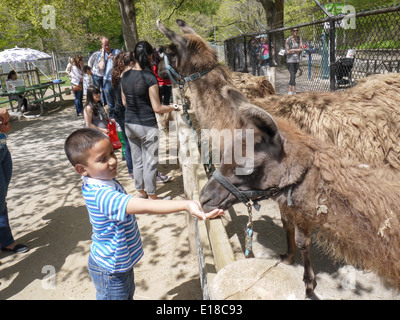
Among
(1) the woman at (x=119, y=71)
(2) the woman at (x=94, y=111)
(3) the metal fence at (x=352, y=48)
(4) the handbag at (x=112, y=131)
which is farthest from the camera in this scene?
(4) the handbag at (x=112, y=131)

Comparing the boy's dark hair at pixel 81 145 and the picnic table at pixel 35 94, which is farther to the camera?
the picnic table at pixel 35 94

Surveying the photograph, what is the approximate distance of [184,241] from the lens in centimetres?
447

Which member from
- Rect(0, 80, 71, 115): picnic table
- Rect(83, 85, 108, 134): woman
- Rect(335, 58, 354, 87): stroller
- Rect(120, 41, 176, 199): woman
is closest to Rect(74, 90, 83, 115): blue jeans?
Rect(0, 80, 71, 115): picnic table

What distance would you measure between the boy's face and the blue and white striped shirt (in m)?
0.05

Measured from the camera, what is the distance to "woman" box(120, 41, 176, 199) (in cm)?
452

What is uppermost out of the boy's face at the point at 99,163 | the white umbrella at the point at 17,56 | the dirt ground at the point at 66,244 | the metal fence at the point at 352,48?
the white umbrella at the point at 17,56

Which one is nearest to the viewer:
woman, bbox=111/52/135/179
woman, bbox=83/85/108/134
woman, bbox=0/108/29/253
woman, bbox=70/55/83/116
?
woman, bbox=0/108/29/253

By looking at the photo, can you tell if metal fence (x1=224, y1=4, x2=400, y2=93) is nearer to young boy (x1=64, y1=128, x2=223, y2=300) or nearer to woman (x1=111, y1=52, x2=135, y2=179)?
woman (x1=111, y1=52, x2=135, y2=179)

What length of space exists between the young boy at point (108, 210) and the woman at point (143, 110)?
98.1 inches

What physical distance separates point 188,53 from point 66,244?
318 cm

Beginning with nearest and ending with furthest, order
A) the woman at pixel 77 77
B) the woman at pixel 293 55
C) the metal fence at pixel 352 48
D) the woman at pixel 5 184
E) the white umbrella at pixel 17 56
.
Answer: the woman at pixel 5 184 < the metal fence at pixel 352 48 < the woman at pixel 293 55 < the woman at pixel 77 77 < the white umbrella at pixel 17 56

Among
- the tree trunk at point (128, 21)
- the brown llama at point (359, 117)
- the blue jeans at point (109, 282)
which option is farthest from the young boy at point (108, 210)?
the tree trunk at point (128, 21)

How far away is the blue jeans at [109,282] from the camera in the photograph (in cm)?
230

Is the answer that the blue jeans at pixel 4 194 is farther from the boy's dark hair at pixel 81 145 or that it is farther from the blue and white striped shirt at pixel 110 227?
the boy's dark hair at pixel 81 145
